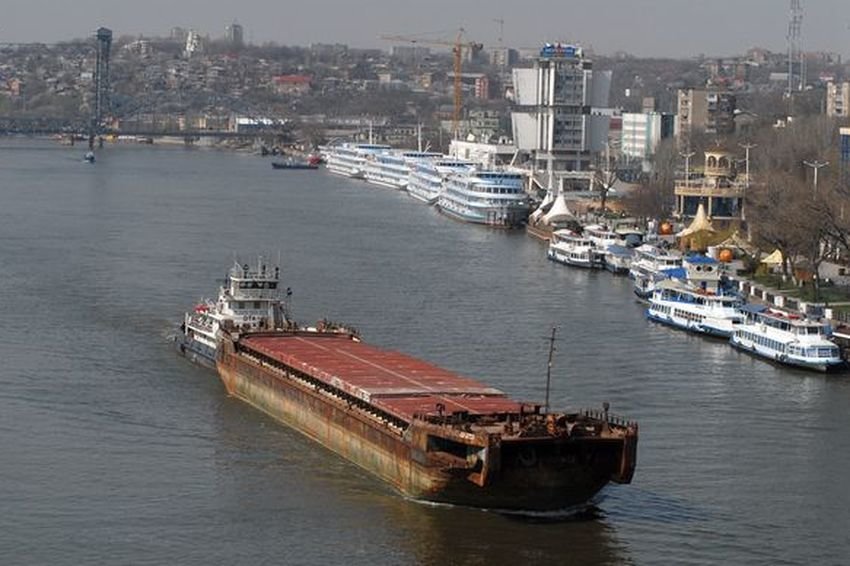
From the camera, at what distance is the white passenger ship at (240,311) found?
50.3 ft

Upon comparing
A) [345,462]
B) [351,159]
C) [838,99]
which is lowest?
[345,462]

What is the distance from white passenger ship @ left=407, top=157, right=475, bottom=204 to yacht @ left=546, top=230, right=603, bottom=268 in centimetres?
920

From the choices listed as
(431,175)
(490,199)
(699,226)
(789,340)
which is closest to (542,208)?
(490,199)

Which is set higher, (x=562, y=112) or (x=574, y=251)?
(x=562, y=112)

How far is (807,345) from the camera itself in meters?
15.6

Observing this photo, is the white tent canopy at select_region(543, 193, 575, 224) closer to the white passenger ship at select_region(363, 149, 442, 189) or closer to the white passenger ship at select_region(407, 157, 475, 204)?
the white passenger ship at select_region(407, 157, 475, 204)

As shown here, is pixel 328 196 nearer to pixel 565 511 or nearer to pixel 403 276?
pixel 403 276

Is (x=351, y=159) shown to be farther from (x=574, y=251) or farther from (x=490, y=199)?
(x=574, y=251)

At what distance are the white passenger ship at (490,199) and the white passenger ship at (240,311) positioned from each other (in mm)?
14950

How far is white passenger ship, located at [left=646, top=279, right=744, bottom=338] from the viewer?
57.3 feet

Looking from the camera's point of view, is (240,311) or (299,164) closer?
(240,311)

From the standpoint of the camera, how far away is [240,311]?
15492 mm

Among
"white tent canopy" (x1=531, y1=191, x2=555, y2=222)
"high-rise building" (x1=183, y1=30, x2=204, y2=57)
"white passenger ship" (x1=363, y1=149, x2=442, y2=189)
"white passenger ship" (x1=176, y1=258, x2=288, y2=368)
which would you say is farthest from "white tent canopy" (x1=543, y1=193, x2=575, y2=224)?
"high-rise building" (x1=183, y1=30, x2=204, y2=57)

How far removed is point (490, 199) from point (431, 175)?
18.9 feet
